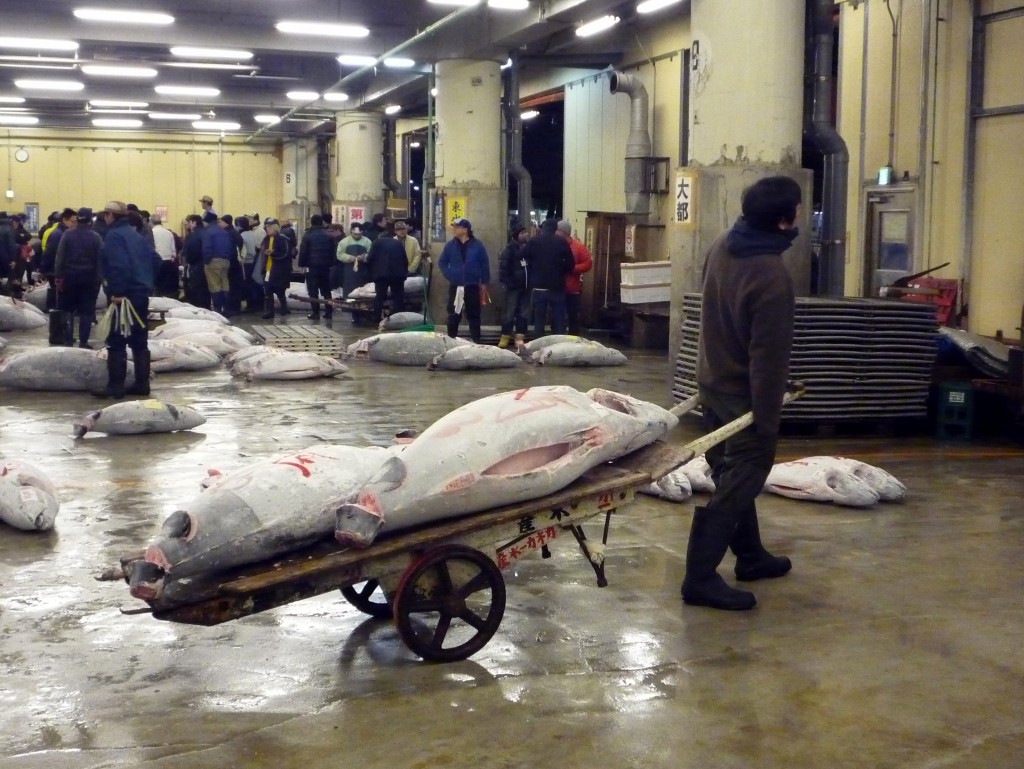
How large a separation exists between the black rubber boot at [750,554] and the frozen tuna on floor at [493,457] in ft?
2.64

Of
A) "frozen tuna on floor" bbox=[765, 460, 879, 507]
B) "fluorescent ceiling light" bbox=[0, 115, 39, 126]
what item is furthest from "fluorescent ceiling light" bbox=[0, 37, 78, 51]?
"frozen tuna on floor" bbox=[765, 460, 879, 507]

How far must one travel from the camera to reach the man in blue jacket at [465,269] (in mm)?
15703

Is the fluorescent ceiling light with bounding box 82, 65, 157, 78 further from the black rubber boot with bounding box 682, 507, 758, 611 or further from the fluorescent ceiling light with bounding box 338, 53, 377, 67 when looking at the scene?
the black rubber boot with bounding box 682, 507, 758, 611

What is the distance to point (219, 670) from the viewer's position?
421 centimetres

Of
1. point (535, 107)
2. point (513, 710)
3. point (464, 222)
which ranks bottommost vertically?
point (513, 710)

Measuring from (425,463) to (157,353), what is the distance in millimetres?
9032

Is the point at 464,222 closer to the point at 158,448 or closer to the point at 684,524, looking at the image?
the point at 158,448

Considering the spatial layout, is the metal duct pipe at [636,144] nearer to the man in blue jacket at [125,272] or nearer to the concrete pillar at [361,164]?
the man in blue jacket at [125,272]

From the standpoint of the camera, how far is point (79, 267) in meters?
12.2

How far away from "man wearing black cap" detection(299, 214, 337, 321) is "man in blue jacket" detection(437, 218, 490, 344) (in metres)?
3.11

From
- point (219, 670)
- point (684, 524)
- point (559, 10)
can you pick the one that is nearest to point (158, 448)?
point (684, 524)

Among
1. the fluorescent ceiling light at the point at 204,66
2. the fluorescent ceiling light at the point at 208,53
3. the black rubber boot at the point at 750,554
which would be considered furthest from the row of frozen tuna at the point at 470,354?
the fluorescent ceiling light at the point at 204,66

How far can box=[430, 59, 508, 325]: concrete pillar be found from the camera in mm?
18594

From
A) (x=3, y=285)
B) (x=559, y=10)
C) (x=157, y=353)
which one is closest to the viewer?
(x=157, y=353)
